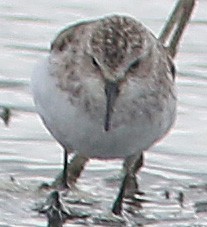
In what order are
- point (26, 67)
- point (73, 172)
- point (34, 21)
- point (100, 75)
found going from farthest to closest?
point (34, 21) → point (26, 67) → point (73, 172) → point (100, 75)

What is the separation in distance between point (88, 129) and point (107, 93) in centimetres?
41

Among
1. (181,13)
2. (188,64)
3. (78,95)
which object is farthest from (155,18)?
(78,95)

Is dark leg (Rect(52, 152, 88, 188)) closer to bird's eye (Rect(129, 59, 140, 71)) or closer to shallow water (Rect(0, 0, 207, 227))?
shallow water (Rect(0, 0, 207, 227))

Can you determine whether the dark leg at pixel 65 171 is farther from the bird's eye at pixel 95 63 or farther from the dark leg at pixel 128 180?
the bird's eye at pixel 95 63

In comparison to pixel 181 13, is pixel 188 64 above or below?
below

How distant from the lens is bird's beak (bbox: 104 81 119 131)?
375 inches

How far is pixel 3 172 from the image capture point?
10891 millimetres

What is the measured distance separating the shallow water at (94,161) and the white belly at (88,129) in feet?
1.70

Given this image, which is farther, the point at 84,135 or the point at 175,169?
the point at 175,169

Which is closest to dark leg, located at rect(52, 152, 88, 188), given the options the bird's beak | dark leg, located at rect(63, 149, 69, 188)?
dark leg, located at rect(63, 149, 69, 188)

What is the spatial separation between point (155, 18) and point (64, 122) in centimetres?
444

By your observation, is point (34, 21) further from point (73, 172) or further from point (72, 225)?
point (72, 225)

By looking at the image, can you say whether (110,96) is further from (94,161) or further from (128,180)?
(94,161)

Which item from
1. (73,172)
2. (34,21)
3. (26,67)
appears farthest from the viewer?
(34,21)
